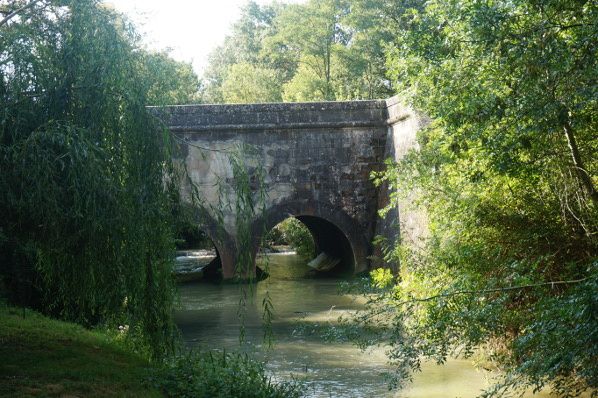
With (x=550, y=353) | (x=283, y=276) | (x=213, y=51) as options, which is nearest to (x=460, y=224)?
(x=550, y=353)

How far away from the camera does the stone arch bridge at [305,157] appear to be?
16.9 m

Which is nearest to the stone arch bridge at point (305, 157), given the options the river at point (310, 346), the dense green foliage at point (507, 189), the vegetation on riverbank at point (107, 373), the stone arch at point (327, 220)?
the stone arch at point (327, 220)

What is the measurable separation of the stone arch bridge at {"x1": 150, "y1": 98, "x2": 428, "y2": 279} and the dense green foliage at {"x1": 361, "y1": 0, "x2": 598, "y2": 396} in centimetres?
756

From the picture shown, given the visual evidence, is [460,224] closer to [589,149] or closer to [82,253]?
[589,149]

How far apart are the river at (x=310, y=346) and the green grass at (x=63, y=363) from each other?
4.82ft

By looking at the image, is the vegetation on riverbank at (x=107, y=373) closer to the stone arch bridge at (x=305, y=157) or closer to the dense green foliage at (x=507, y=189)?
the dense green foliage at (x=507, y=189)

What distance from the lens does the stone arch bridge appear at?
667 inches

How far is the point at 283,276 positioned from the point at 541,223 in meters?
12.2

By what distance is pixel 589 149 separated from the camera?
25.2 ft

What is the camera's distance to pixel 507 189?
8477mm

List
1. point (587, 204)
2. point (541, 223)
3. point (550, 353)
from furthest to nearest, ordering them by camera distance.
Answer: point (541, 223)
point (587, 204)
point (550, 353)

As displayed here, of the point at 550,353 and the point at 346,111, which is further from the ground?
the point at 346,111

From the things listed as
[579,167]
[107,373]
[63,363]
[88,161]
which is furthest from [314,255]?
[88,161]

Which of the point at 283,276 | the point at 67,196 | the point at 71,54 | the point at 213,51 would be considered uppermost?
the point at 213,51
